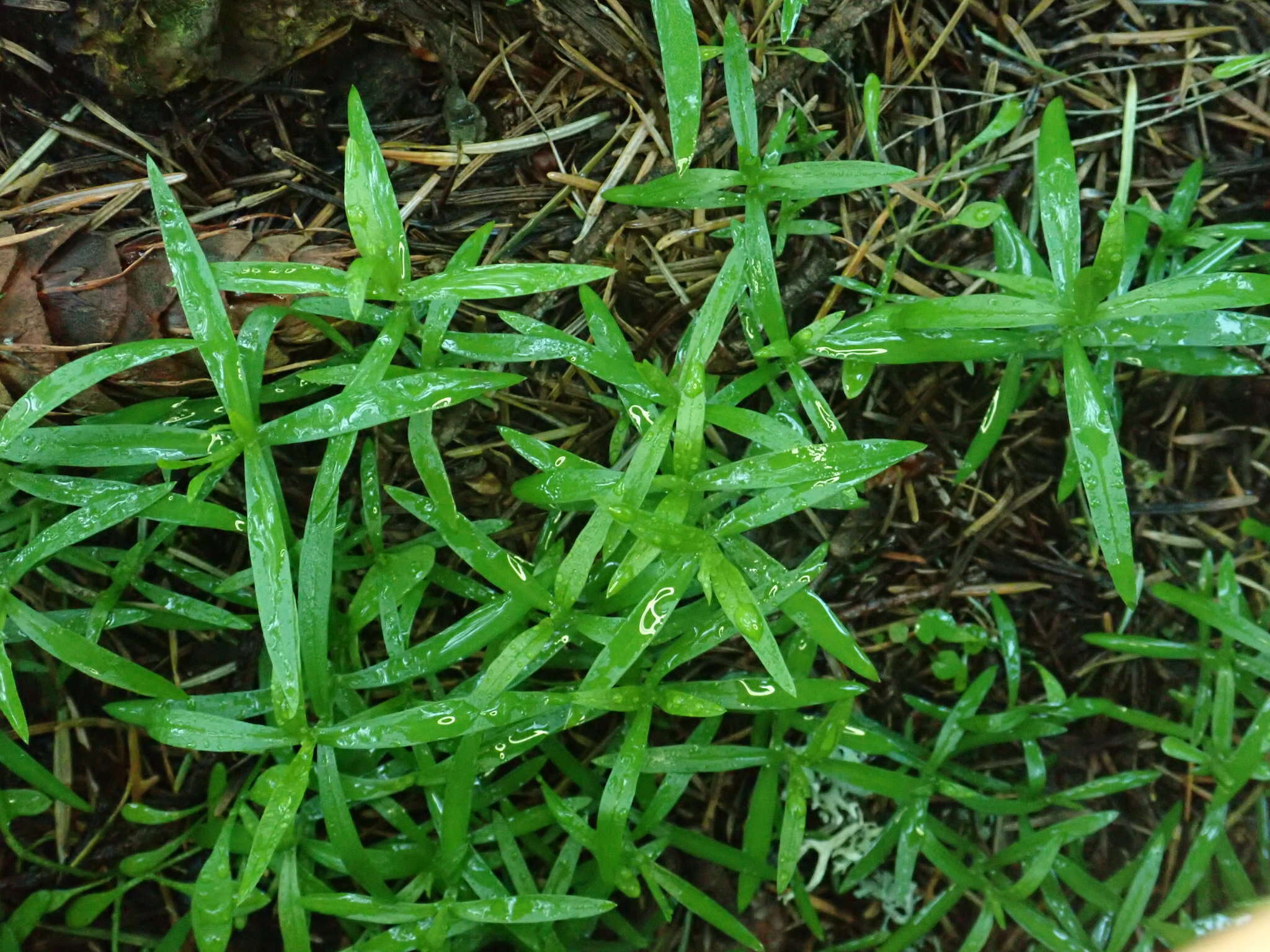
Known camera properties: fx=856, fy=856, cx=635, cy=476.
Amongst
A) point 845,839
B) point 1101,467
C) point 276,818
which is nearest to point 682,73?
point 1101,467

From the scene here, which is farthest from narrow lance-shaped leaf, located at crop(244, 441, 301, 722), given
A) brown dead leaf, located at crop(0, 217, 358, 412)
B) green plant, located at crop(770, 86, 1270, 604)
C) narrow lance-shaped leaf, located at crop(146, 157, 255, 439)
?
green plant, located at crop(770, 86, 1270, 604)

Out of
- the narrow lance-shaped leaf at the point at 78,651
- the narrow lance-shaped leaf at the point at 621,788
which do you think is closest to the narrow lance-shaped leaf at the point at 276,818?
the narrow lance-shaped leaf at the point at 78,651

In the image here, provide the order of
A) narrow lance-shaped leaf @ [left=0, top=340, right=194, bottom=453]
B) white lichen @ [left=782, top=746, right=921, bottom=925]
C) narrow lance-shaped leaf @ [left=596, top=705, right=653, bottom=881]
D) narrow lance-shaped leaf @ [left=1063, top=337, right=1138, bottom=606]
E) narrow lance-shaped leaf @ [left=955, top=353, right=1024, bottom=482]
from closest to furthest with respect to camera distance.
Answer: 1. narrow lance-shaped leaf @ [left=0, top=340, right=194, bottom=453]
2. narrow lance-shaped leaf @ [left=1063, top=337, right=1138, bottom=606]
3. narrow lance-shaped leaf @ [left=596, top=705, right=653, bottom=881]
4. narrow lance-shaped leaf @ [left=955, top=353, right=1024, bottom=482]
5. white lichen @ [left=782, top=746, right=921, bottom=925]

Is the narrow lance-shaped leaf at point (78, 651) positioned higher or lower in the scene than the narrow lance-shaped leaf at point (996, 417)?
higher

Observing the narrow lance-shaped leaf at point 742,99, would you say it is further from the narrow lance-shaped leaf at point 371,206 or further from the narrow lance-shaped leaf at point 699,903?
the narrow lance-shaped leaf at point 699,903

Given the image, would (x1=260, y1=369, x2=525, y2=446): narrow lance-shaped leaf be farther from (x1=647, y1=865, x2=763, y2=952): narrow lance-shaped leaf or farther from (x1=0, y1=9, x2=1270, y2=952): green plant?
(x1=647, y1=865, x2=763, y2=952): narrow lance-shaped leaf

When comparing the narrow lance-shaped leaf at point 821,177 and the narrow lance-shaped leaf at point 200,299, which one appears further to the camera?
the narrow lance-shaped leaf at point 821,177

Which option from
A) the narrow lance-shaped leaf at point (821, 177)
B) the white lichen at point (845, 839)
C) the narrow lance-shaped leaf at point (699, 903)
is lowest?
the white lichen at point (845, 839)

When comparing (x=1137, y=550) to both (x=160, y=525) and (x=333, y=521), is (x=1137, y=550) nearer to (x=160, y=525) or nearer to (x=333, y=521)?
(x=333, y=521)

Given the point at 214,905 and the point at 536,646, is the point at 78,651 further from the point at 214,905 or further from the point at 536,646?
the point at 536,646

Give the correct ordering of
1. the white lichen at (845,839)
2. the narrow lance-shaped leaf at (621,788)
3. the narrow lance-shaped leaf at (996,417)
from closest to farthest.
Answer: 1. the narrow lance-shaped leaf at (621,788)
2. the narrow lance-shaped leaf at (996,417)
3. the white lichen at (845,839)
